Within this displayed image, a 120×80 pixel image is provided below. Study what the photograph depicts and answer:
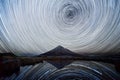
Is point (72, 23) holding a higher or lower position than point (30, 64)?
higher

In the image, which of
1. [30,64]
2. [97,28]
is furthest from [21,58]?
[97,28]

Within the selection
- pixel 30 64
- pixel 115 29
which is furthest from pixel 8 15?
pixel 115 29

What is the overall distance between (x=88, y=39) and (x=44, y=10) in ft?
0.89

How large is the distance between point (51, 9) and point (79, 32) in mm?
184

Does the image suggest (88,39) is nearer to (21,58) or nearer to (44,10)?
(44,10)

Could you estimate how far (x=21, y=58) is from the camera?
3.39 ft

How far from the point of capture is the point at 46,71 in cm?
107

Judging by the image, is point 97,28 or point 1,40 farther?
point 1,40

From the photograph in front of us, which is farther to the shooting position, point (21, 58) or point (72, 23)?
point (21, 58)

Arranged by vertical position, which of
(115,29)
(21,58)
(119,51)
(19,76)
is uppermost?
(115,29)

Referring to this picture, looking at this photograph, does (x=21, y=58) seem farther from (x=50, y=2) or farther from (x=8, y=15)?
(x=50, y=2)

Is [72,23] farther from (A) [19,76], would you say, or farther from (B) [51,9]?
(A) [19,76]

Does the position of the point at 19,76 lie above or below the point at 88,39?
below

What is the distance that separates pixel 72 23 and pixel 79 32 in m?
0.06
